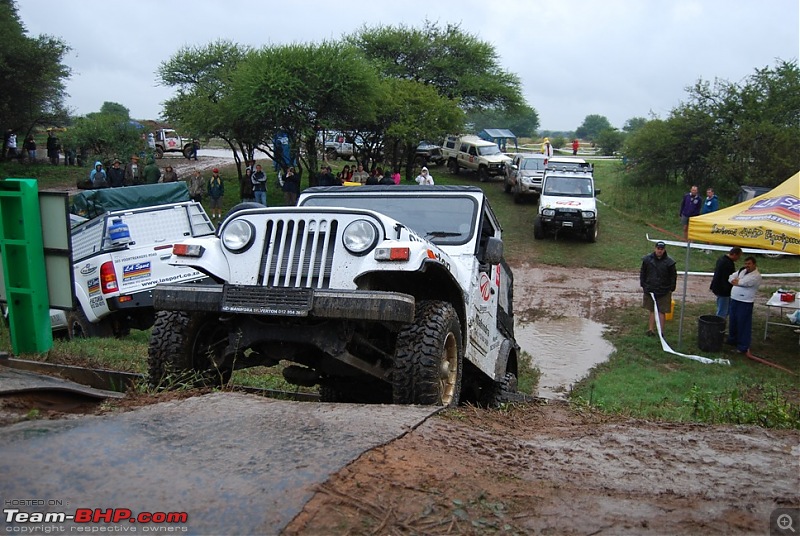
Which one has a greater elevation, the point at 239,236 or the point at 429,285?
the point at 239,236

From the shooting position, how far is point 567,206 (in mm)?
20281

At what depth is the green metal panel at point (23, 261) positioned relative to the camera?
6305 millimetres

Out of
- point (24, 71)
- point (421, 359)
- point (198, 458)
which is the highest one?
point (24, 71)

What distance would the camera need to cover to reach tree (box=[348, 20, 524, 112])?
110ft

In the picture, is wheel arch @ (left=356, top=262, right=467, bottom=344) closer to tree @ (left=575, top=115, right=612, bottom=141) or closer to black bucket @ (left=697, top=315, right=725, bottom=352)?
black bucket @ (left=697, top=315, right=725, bottom=352)

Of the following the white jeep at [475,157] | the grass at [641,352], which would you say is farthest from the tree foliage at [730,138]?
the white jeep at [475,157]

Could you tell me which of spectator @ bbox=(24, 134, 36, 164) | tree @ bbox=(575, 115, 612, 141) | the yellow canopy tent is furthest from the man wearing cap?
tree @ bbox=(575, 115, 612, 141)

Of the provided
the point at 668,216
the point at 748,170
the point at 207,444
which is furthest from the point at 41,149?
the point at 207,444

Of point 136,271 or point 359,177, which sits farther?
point 359,177

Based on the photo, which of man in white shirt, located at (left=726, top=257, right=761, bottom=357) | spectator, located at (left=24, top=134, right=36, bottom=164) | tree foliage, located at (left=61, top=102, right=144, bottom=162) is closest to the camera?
man in white shirt, located at (left=726, top=257, right=761, bottom=357)

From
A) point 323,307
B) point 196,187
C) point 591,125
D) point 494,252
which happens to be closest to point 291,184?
point 196,187

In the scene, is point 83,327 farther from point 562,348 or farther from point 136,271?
point 562,348

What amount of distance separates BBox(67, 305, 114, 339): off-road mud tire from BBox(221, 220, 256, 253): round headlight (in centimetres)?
547

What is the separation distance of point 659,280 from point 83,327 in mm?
8884
